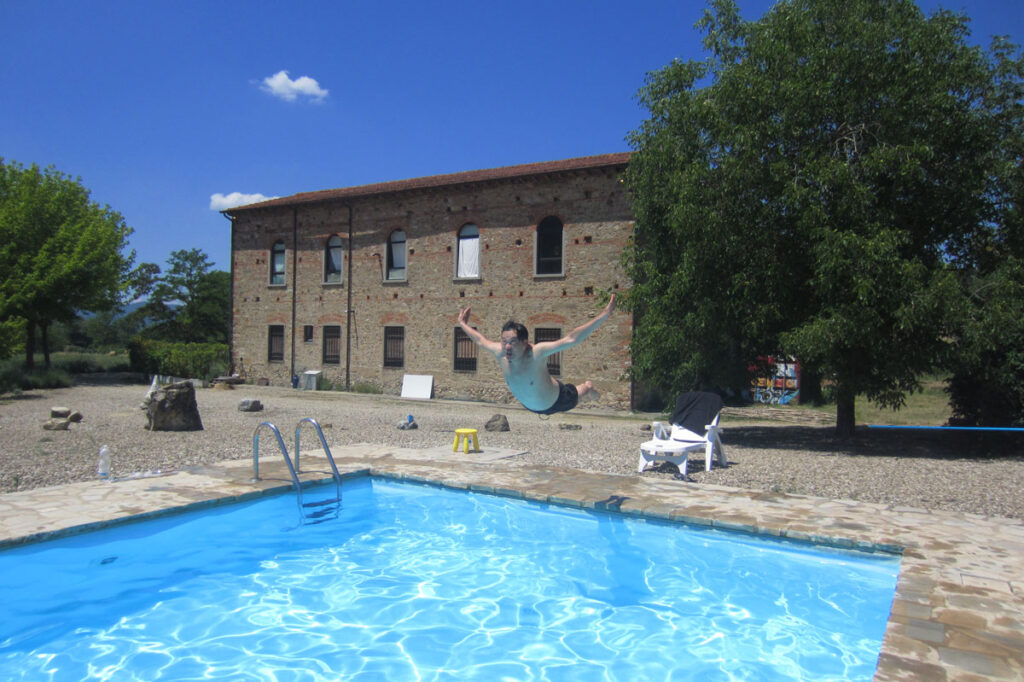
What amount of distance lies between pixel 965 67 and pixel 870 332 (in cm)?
493

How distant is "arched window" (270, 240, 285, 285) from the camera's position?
1069 inches

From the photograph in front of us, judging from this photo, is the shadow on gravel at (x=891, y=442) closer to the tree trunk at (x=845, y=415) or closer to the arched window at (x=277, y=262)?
the tree trunk at (x=845, y=415)

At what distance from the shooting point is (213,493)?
24.4 feet

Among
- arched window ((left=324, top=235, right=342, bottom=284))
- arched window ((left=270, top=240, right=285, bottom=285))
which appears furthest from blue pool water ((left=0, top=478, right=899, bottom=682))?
arched window ((left=270, top=240, right=285, bottom=285))

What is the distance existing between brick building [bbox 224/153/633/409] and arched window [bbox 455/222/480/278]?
39mm

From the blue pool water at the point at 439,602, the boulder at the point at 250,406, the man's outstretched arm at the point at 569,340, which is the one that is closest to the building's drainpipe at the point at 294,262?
the boulder at the point at 250,406

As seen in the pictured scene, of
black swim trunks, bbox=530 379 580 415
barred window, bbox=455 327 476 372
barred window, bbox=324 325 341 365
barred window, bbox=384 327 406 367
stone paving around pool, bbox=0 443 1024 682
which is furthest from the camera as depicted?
barred window, bbox=324 325 341 365

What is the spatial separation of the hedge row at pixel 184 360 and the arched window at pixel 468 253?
12.1 metres

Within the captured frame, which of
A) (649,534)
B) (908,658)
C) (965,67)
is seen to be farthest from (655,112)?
(908,658)

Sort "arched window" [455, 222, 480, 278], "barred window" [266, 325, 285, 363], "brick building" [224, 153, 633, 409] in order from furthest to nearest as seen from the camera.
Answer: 1. "barred window" [266, 325, 285, 363]
2. "arched window" [455, 222, 480, 278]
3. "brick building" [224, 153, 633, 409]

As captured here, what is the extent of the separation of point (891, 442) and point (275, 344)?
22.3 metres

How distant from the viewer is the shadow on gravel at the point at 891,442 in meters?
11.5

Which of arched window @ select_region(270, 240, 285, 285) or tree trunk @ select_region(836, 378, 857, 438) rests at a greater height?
arched window @ select_region(270, 240, 285, 285)

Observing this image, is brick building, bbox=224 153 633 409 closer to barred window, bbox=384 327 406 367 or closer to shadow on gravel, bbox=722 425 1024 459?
barred window, bbox=384 327 406 367
